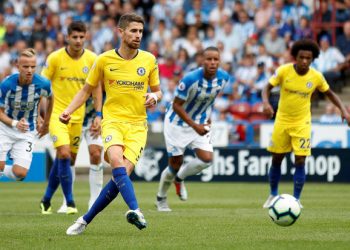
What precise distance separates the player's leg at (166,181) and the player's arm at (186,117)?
81cm

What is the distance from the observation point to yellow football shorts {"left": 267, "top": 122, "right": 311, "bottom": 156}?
1465cm

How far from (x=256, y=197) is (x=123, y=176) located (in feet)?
24.4

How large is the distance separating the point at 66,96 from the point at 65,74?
0.32m

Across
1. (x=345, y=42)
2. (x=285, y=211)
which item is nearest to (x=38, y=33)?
(x=345, y=42)

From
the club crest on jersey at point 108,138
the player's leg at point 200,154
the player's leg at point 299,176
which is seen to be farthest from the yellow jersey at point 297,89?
the club crest on jersey at point 108,138

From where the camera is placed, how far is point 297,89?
1484 cm

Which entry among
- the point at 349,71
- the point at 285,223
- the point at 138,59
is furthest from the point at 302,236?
the point at 349,71

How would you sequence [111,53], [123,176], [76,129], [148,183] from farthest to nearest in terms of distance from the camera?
[148,183]
[76,129]
[111,53]
[123,176]

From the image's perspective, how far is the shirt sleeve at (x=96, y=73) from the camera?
10844mm

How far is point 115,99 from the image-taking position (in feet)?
35.4

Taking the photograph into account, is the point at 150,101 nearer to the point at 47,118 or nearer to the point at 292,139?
the point at 47,118

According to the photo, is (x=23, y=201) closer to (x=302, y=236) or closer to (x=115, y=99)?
(x=115, y=99)

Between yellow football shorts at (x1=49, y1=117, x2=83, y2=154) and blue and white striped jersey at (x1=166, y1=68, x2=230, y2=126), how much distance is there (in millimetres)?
1564

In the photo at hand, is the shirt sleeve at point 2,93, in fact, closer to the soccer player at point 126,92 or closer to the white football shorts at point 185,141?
the soccer player at point 126,92
